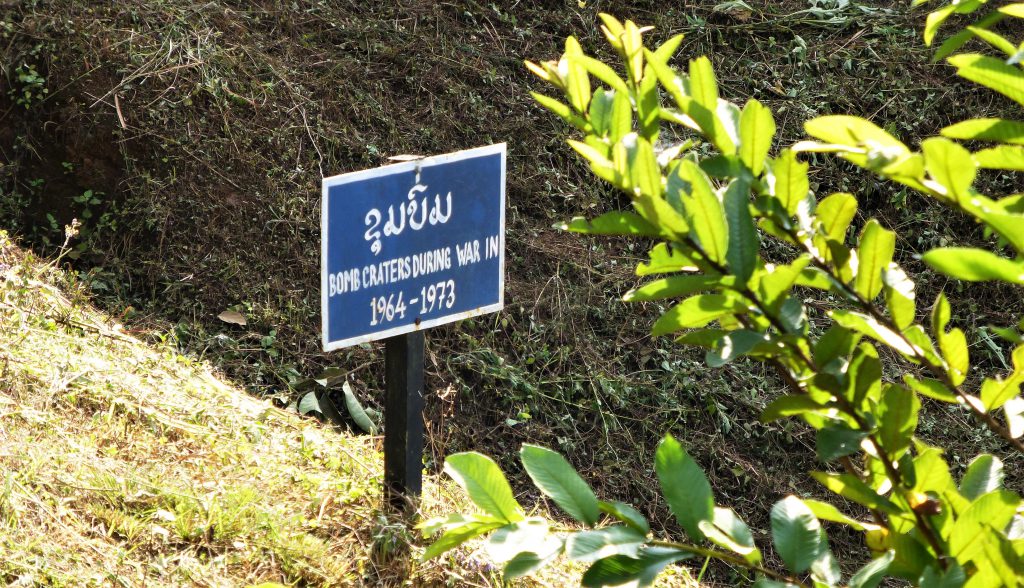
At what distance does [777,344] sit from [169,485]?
2019 mm

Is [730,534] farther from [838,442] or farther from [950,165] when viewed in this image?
[950,165]

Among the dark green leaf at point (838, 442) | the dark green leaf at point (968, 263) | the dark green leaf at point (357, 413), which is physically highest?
the dark green leaf at point (968, 263)

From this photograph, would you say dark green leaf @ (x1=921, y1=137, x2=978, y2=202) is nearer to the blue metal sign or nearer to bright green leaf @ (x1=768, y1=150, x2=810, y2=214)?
bright green leaf @ (x1=768, y1=150, x2=810, y2=214)

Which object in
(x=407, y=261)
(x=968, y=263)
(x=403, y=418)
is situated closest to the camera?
(x=968, y=263)

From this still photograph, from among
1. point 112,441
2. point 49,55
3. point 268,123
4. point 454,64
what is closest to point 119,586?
point 112,441

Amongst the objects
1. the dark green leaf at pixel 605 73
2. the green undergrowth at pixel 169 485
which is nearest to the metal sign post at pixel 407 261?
the green undergrowth at pixel 169 485

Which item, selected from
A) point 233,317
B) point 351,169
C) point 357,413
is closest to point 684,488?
point 357,413

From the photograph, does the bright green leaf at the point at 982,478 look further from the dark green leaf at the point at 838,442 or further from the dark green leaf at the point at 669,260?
the dark green leaf at the point at 669,260

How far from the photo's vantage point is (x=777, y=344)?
3.45 ft

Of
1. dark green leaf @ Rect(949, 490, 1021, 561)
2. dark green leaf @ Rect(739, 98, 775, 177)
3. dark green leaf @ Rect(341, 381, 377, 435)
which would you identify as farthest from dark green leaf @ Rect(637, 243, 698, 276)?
dark green leaf @ Rect(341, 381, 377, 435)

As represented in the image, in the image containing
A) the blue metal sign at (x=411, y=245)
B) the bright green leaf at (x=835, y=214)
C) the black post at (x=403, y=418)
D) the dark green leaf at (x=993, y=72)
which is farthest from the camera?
the black post at (x=403, y=418)

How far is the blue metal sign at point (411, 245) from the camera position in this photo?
7.75 ft

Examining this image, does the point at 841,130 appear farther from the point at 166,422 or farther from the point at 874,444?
the point at 166,422

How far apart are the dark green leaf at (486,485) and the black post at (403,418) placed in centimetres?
147
